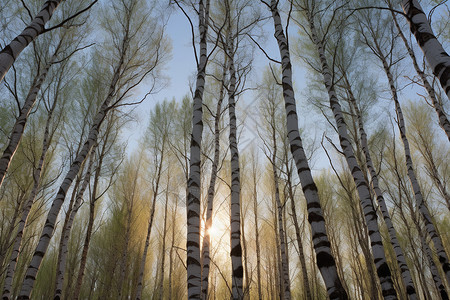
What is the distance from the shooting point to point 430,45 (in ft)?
7.14

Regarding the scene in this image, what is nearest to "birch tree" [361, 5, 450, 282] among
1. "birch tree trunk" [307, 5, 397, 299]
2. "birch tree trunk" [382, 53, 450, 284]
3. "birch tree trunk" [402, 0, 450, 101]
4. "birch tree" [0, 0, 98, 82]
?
"birch tree trunk" [382, 53, 450, 284]

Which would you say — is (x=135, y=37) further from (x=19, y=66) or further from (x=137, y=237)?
(x=137, y=237)

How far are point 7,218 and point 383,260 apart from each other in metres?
12.4

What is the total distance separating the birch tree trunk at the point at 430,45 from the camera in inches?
79.4

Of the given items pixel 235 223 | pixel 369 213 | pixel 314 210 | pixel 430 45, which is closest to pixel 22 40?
pixel 314 210

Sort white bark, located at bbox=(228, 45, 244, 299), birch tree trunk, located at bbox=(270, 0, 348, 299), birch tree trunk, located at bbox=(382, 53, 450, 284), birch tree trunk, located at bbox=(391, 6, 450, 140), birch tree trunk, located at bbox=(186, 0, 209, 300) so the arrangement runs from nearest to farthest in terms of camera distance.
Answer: birch tree trunk, located at bbox=(270, 0, 348, 299)
birch tree trunk, located at bbox=(186, 0, 209, 300)
white bark, located at bbox=(228, 45, 244, 299)
birch tree trunk, located at bbox=(382, 53, 450, 284)
birch tree trunk, located at bbox=(391, 6, 450, 140)

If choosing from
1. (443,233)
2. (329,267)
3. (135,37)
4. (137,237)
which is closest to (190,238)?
(329,267)

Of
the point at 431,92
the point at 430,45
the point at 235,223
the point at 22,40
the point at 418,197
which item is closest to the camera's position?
the point at 430,45

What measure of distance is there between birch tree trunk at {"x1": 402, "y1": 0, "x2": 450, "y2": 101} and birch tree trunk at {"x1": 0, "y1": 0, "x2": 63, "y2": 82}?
3.55 meters

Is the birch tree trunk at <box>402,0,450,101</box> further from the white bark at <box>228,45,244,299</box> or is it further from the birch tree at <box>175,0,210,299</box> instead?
the white bark at <box>228,45,244,299</box>

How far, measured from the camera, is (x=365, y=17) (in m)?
7.77

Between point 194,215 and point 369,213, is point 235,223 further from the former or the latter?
point 369,213

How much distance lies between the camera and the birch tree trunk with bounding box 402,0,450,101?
2.02m

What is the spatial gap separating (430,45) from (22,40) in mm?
3689
